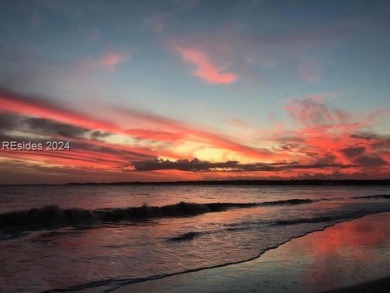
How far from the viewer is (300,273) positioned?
962cm

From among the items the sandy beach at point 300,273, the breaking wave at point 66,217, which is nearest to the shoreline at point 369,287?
the sandy beach at point 300,273

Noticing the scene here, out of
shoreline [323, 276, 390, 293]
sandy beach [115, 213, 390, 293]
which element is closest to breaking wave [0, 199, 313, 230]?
sandy beach [115, 213, 390, 293]

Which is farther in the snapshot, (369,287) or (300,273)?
(300,273)

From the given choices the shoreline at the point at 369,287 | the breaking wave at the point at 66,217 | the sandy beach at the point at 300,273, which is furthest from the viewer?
the breaking wave at the point at 66,217

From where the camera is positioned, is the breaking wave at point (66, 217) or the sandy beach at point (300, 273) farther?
the breaking wave at point (66, 217)

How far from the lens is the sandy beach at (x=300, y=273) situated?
330 inches

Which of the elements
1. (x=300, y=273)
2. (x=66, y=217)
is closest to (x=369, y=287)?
(x=300, y=273)

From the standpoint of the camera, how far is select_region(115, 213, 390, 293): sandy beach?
27.5 feet

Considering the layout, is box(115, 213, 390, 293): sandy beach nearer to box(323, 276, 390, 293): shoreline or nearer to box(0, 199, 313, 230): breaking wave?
box(323, 276, 390, 293): shoreline

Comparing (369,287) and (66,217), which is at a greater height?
(369,287)

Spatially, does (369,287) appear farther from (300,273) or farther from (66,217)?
(66,217)

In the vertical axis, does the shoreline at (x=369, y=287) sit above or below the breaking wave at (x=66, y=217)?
above

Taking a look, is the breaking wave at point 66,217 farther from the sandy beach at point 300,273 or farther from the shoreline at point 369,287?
the shoreline at point 369,287

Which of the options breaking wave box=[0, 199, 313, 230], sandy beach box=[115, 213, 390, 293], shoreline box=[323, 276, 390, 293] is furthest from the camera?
breaking wave box=[0, 199, 313, 230]
